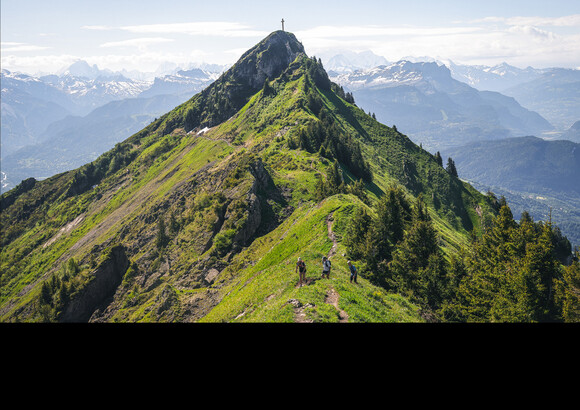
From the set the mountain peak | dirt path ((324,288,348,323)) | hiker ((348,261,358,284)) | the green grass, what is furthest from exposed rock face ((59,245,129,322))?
the mountain peak

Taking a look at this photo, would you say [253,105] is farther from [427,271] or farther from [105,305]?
[427,271]

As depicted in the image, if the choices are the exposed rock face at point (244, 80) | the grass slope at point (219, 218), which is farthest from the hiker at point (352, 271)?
the exposed rock face at point (244, 80)

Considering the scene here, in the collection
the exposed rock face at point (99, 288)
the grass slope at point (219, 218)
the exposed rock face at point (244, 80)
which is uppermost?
the exposed rock face at point (244, 80)

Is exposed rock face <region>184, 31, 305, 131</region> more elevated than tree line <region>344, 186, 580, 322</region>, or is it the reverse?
exposed rock face <region>184, 31, 305, 131</region>

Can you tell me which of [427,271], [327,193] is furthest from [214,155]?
[427,271]

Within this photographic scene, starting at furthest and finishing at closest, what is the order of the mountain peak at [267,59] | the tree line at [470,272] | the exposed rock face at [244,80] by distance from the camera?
the mountain peak at [267,59], the exposed rock face at [244,80], the tree line at [470,272]

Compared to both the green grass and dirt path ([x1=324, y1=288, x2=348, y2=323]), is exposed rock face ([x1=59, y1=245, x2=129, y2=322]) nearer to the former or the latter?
the green grass

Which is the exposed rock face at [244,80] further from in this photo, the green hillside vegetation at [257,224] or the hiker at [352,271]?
the hiker at [352,271]
